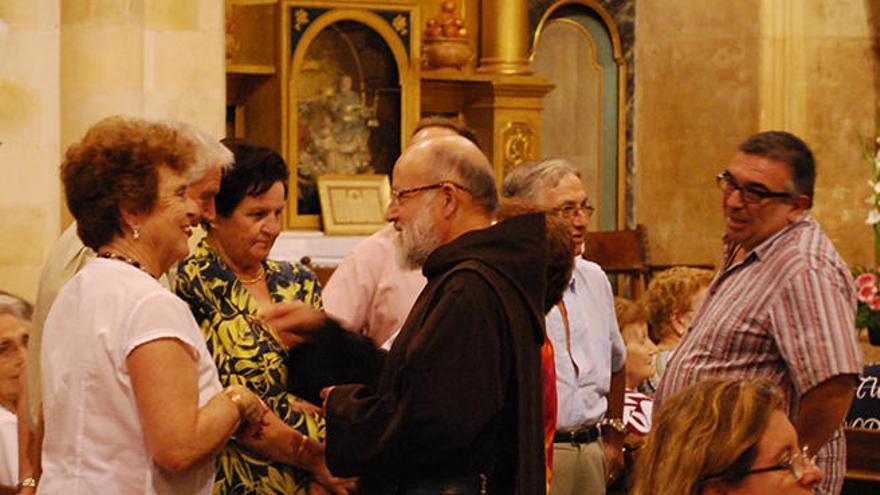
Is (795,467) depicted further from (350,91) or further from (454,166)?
(350,91)

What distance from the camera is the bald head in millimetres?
3773

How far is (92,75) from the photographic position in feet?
26.4

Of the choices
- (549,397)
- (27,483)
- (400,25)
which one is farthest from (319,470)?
(400,25)

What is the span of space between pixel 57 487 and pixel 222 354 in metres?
0.77

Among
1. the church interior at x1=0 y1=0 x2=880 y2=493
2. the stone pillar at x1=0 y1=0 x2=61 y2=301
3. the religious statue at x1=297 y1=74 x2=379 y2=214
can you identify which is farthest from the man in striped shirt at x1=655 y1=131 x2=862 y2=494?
the religious statue at x1=297 y1=74 x2=379 y2=214

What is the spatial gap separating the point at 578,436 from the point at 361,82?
8008 mm

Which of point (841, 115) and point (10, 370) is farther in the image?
point (841, 115)

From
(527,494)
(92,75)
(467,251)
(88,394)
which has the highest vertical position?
(92,75)

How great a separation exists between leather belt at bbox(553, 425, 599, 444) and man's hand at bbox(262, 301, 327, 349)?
4.80 feet

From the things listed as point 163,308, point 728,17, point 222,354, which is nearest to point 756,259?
point 222,354

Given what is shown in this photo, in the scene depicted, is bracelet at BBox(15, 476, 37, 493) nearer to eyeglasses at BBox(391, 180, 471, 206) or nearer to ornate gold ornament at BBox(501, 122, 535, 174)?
eyeglasses at BBox(391, 180, 471, 206)

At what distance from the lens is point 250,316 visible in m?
4.20

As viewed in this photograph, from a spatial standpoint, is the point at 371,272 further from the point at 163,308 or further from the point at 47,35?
the point at 47,35

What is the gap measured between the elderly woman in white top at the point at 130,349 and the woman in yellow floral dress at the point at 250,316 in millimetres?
538
